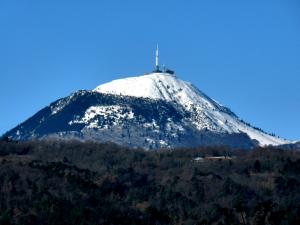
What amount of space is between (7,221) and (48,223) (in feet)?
Answer: 45.4

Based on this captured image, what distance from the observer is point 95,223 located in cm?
19675

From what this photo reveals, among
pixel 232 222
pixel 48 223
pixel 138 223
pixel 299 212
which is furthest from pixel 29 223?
pixel 299 212

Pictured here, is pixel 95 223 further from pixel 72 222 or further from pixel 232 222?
pixel 232 222

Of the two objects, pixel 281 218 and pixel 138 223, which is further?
pixel 138 223

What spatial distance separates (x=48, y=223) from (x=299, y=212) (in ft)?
143

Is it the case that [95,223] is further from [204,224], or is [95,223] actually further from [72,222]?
[204,224]

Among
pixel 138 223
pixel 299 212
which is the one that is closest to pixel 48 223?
pixel 138 223

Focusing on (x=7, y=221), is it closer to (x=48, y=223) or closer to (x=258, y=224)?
(x=48, y=223)

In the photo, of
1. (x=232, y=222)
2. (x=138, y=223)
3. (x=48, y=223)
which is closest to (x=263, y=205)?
(x=232, y=222)

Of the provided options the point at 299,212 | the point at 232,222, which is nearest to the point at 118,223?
the point at 232,222

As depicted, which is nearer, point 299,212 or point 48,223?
point 299,212

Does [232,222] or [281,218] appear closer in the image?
[281,218]

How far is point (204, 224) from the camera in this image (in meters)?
200

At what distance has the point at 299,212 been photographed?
184375mm
